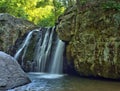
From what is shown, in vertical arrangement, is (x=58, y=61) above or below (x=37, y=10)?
below

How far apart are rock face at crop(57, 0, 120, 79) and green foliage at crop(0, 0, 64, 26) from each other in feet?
42.5

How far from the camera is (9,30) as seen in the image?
17.4m

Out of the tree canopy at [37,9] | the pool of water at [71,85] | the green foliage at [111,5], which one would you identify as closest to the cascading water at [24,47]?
the pool of water at [71,85]

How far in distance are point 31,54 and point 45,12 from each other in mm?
13500

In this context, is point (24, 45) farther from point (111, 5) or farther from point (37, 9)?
point (37, 9)

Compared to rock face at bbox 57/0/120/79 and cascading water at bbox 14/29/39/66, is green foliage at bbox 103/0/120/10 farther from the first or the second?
cascading water at bbox 14/29/39/66

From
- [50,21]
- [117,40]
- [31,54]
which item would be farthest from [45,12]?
[117,40]

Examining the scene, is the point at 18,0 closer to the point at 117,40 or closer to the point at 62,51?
the point at 62,51

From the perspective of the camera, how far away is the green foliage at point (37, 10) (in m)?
25.6

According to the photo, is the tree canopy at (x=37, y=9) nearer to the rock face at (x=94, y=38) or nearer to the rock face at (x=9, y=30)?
the rock face at (x=9, y=30)

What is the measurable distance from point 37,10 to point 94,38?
17.7m

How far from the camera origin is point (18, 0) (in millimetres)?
26984

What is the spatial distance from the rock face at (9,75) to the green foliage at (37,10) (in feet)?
48.0

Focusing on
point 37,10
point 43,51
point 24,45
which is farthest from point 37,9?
point 43,51
